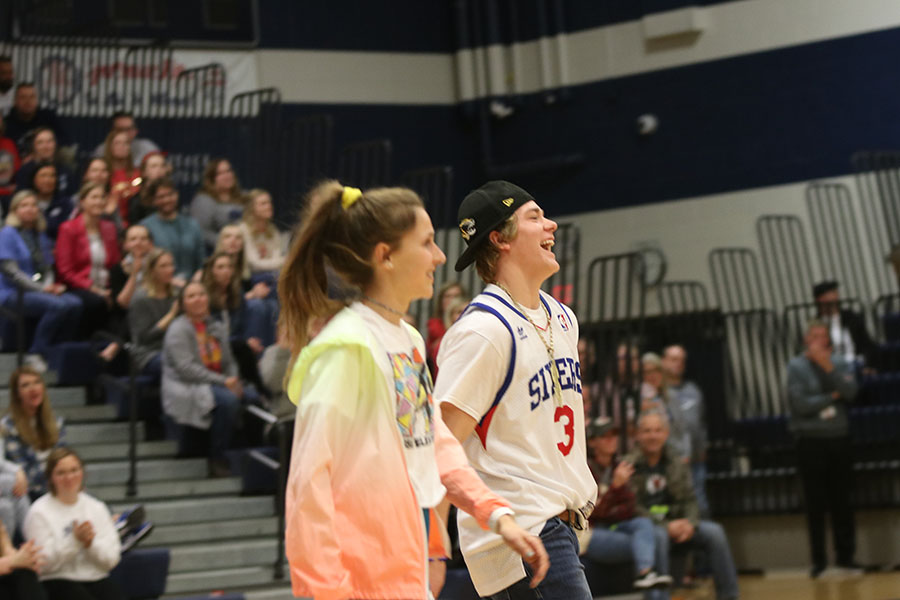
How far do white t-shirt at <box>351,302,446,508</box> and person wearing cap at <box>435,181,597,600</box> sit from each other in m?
0.43

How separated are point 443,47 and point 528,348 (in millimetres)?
10776

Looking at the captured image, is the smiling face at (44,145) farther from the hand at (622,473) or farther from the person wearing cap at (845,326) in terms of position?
the person wearing cap at (845,326)

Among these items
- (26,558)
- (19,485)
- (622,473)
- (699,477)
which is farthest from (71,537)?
(699,477)

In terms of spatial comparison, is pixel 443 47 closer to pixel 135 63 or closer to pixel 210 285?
pixel 135 63

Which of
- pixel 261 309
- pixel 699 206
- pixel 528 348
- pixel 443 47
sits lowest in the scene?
pixel 528 348

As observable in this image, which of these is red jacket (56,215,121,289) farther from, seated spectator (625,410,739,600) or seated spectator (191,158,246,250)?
seated spectator (625,410,739,600)

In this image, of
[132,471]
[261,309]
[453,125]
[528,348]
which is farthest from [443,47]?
[528,348]

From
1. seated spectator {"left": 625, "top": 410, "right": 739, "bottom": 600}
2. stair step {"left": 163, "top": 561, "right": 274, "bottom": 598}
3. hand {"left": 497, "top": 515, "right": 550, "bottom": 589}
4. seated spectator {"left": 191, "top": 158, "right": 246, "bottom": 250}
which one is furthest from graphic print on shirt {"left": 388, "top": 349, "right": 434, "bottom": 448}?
seated spectator {"left": 191, "top": 158, "right": 246, "bottom": 250}

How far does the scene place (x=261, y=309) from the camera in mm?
8273

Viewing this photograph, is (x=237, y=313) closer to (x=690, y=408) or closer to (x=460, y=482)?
(x=690, y=408)

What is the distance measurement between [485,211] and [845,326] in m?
7.08

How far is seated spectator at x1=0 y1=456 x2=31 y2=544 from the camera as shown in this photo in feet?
19.6

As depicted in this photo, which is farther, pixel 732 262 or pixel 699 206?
pixel 699 206

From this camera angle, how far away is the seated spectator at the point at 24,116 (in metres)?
9.61
